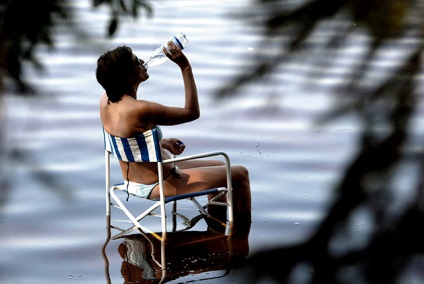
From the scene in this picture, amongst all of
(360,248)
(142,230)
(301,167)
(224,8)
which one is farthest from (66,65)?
(301,167)

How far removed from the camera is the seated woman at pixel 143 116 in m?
4.62

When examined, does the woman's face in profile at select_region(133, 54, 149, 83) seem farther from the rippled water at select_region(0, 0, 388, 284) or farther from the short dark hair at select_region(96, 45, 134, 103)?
the rippled water at select_region(0, 0, 388, 284)

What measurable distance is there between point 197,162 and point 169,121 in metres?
0.72

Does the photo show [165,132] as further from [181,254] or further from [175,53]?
[175,53]

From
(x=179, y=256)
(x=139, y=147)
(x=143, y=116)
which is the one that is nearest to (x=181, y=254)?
(x=179, y=256)

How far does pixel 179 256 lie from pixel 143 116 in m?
0.76

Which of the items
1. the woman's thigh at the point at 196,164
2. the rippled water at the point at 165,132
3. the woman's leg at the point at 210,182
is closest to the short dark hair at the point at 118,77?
the rippled water at the point at 165,132

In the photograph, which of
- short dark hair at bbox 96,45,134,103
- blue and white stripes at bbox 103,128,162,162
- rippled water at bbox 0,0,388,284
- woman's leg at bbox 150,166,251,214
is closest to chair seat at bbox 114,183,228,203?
woman's leg at bbox 150,166,251,214

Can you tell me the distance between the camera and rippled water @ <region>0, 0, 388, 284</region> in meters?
1.25

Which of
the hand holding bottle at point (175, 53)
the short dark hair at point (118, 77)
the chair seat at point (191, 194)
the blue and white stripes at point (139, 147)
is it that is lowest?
the chair seat at point (191, 194)

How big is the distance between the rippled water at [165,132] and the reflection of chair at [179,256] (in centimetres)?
9

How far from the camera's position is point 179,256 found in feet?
15.5

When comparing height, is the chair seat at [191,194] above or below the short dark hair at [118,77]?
below

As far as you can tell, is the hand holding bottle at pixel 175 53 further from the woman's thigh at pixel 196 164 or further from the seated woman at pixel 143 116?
the woman's thigh at pixel 196 164
